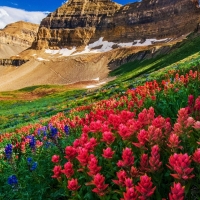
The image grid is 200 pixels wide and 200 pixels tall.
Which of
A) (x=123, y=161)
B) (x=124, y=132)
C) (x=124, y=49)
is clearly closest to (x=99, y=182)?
(x=123, y=161)

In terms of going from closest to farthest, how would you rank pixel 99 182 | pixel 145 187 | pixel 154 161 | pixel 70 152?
pixel 145 187 < pixel 99 182 < pixel 154 161 < pixel 70 152

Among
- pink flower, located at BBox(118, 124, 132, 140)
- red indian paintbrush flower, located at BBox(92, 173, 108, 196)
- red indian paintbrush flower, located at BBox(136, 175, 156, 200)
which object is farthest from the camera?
pink flower, located at BBox(118, 124, 132, 140)

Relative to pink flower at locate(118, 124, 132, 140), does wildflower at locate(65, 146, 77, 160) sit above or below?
below

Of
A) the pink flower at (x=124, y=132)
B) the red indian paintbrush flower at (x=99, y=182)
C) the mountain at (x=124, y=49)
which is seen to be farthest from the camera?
the mountain at (x=124, y=49)

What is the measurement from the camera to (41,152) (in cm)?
602

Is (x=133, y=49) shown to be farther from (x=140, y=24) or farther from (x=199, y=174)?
(x=199, y=174)

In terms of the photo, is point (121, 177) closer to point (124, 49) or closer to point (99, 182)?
point (99, 182)

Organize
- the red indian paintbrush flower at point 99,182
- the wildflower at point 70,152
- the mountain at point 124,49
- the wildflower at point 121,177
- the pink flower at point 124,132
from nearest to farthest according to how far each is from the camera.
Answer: the red indian paintbrush flower at point 99,182, the wildflower at point 121,177, the pink flower at point 124,132, the wildflower at point 70,152, the mountain at point 124,49

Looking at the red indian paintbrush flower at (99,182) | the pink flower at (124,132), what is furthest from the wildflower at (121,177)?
the pink flower at (124,132)

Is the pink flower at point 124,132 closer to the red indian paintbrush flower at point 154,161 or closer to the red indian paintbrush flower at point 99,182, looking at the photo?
the red indian paintbrush flower at point 154,161

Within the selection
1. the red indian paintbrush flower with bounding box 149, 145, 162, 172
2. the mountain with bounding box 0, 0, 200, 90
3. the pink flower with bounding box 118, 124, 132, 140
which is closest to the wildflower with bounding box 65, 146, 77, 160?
the pink flower with bounding box 118, 124, 132, 140

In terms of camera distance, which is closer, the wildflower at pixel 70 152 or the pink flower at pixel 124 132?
the pink flower at pixel 124 132

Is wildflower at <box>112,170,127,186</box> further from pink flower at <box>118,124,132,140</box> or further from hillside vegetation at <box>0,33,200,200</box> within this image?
pink flower at <box>118,124,132,140</box>

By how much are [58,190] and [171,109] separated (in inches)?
118
